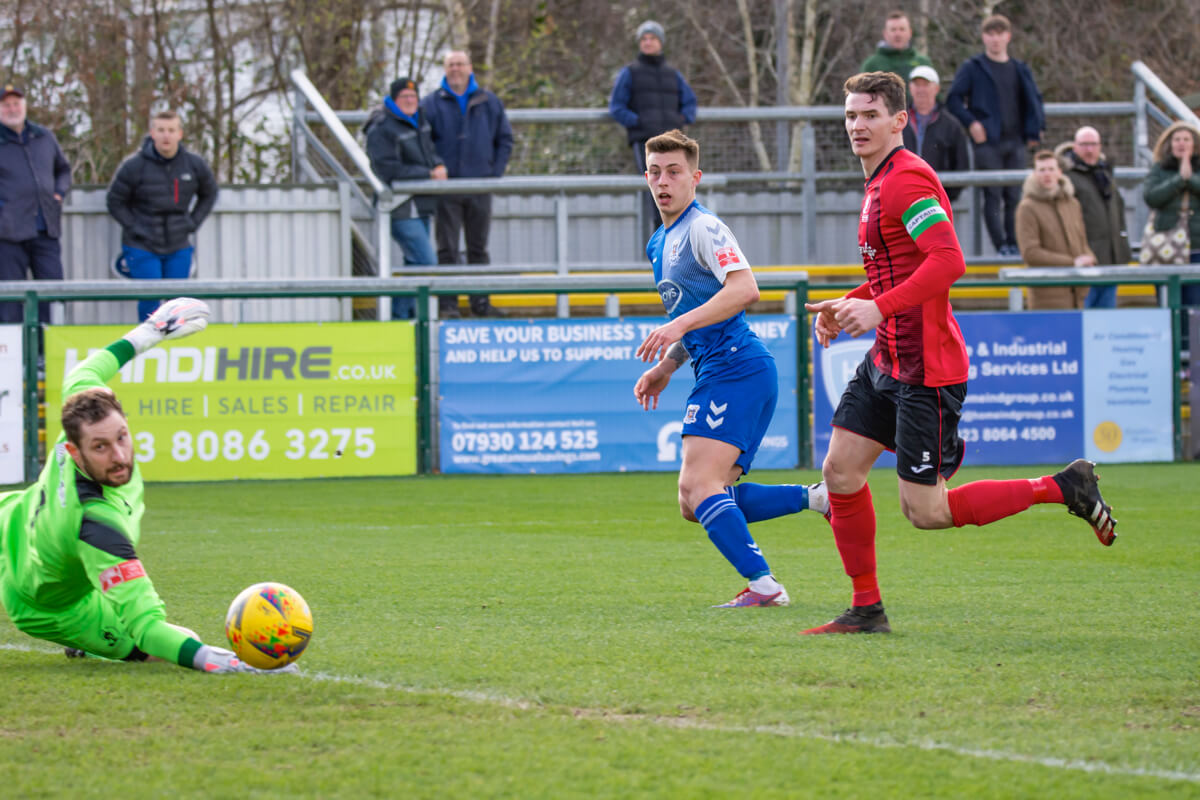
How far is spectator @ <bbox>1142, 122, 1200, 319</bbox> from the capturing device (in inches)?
532

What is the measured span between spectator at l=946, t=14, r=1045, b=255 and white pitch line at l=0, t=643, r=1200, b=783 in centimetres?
1213

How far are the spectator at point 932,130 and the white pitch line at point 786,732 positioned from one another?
11.2 meters

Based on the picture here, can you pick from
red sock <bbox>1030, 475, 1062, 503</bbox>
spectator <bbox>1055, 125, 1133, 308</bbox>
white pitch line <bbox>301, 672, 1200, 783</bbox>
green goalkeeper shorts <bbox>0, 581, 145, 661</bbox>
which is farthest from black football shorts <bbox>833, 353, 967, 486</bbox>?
spectator <bbox>1055, 125, 1133, 308</bbox>

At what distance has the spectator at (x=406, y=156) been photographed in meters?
14.6

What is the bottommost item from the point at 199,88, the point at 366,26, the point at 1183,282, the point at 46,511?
the point at 46,511

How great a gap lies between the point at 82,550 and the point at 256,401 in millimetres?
7947

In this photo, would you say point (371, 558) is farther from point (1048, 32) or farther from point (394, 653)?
point (1048, 32)

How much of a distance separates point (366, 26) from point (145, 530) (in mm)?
16547

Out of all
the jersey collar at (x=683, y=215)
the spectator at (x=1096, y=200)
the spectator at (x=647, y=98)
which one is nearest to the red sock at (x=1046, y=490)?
the jersey collar at (x=683, y=215)

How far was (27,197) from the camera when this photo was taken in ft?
43.0

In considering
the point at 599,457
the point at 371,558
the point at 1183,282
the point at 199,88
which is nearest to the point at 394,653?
the point at 371,558

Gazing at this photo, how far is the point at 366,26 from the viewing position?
2431 centimetres

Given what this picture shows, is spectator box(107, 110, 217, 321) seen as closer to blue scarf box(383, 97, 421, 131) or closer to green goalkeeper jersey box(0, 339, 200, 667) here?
blue scarf box(383, 97, 421, 131)

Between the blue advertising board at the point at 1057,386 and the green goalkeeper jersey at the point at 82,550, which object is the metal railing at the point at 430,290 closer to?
the blue advertising board at the point at 1057,386
